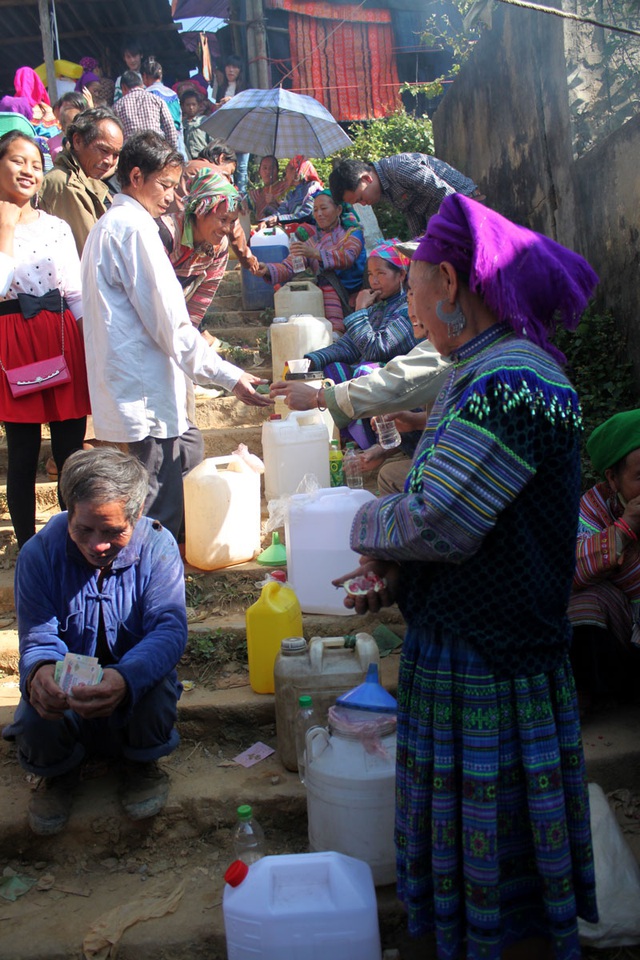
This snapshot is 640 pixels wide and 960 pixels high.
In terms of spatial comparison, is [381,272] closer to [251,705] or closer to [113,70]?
[251,705]

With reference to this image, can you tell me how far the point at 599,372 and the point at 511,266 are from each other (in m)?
2.53

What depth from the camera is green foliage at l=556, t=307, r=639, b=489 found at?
391 centimetres

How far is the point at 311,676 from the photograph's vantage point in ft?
9.48

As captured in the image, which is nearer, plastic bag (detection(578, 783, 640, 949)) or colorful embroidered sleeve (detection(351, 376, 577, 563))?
colorful embroidered sleeve (detection(351, 376, 577, 563))

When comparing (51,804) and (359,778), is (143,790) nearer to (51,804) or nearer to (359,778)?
(51,804)

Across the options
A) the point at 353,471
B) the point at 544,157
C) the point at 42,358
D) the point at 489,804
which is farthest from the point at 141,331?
the point at 544,157

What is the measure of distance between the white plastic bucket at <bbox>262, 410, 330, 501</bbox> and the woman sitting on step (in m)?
2.26

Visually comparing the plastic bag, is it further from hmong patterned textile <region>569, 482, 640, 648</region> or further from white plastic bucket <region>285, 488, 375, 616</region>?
white plastic bucket <region>285, 488, 375, 616</region>

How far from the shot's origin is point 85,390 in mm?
4066

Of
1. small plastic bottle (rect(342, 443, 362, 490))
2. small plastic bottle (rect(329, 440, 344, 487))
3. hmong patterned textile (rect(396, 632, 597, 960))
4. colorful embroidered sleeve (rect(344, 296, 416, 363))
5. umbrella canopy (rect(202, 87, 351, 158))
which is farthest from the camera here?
umbrella canopy (rect(202, 87, 351, 158))

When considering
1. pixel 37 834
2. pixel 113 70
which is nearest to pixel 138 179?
pixel 37 834

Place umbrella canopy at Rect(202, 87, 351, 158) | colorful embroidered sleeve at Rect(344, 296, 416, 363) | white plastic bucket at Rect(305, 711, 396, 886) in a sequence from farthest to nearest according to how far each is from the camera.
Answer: umbrella canopy at Rect(202, 87, 351, 158) → colorful embroidered sleeve at Rect(344, 296, 416, 363) → white plastic bucket at Rect(305, 711, 396, 886)

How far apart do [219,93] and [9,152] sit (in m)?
10.1

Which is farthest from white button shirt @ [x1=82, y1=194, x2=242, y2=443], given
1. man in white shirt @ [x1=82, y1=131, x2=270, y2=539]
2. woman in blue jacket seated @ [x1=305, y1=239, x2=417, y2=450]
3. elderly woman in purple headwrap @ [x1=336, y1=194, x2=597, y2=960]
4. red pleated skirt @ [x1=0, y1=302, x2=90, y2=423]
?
elderly woman in purple headwrap @ [x1=336, y1=194, x2=597, y2=960]
